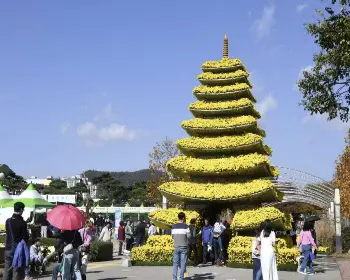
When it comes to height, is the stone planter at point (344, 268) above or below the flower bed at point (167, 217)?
below

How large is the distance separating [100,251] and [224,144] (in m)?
6.75

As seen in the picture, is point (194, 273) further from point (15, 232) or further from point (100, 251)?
point (15, 232)

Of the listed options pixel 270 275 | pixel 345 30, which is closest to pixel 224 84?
pixel 345 30

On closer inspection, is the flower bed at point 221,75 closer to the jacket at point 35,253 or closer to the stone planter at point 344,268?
the stone planter at point 344,268

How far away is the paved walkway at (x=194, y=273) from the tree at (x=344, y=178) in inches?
1215

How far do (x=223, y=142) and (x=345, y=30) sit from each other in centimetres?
832

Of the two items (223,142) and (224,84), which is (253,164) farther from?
(224,84)

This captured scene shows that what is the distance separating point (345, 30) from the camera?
1207 centimetres

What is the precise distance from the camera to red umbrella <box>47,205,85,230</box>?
10.4 m

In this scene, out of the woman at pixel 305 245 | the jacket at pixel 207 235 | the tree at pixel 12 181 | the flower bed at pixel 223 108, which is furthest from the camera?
the tree at pixel 12 181

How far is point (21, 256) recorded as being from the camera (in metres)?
9.93

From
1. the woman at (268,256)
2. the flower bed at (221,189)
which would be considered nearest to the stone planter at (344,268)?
the flower bed at (221,189)

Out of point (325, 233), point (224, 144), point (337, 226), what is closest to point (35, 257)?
point (224, 144)

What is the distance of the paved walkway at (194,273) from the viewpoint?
14.8 metres
